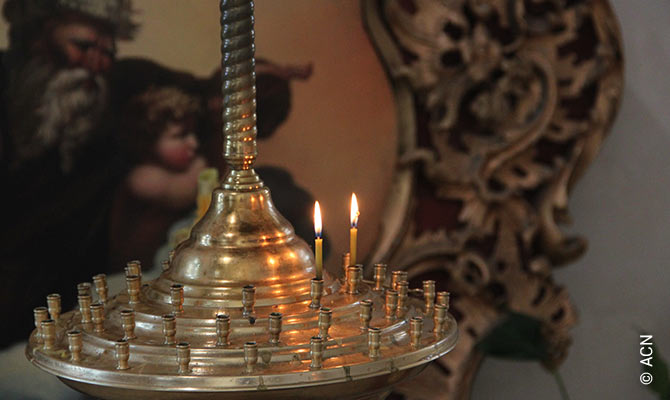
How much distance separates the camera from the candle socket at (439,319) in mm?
704

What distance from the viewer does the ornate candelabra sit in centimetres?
60

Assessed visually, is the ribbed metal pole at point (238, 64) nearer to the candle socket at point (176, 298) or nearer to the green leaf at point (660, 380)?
the candle socket at point (176, 298)

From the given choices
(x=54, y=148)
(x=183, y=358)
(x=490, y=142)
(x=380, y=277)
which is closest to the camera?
(x=183, y=358)

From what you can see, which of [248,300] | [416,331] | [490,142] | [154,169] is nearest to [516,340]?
[416,331]

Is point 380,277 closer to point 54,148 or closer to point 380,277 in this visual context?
point 380,277

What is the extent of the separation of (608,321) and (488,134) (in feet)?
1.72

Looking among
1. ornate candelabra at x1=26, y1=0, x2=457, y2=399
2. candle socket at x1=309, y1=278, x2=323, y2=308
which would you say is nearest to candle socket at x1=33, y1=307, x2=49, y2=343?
ornate candelabra at x1=26, y1=0, x2=457, y2=399

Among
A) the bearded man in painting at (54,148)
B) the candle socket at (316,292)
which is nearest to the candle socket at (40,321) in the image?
the candle socket at (316,292)

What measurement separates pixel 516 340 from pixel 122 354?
0.27 meters

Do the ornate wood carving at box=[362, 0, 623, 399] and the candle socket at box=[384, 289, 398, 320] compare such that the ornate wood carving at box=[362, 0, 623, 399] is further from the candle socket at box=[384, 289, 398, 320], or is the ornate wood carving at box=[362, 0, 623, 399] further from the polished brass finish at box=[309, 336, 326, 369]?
the polished brass finish at box=[309, 336, 326, 369]

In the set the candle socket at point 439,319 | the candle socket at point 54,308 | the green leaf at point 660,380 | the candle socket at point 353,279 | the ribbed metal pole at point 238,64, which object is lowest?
the green leaf at point 660,380

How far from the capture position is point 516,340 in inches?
23.4

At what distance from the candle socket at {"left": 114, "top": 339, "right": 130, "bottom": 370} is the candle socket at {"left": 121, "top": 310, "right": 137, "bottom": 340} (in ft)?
0.10

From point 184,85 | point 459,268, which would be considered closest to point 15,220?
point 184,85
